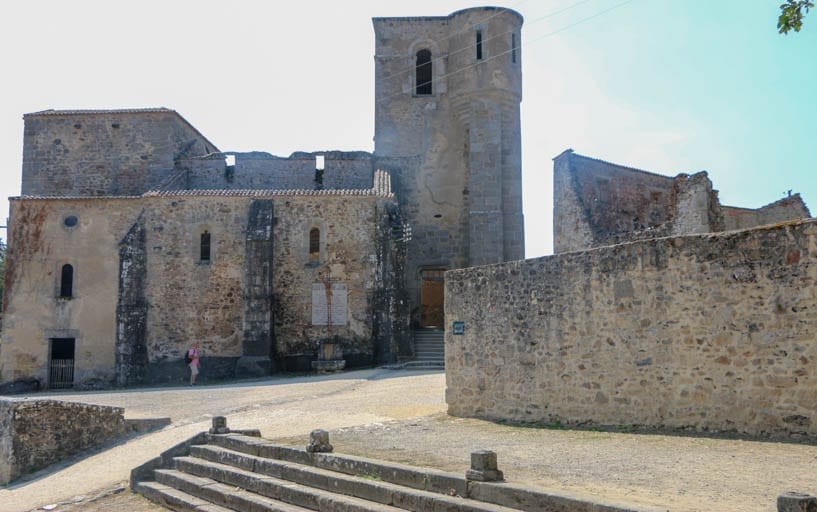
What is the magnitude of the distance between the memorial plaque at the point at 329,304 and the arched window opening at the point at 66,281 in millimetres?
8111

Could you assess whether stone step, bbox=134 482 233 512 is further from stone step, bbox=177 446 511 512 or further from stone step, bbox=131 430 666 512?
stone step, bbox=177 446 511 512

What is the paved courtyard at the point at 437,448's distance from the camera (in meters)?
6.27

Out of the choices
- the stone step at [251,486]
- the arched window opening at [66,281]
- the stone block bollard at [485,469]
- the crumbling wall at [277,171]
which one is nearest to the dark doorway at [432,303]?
the crumbling wall at [277,171]

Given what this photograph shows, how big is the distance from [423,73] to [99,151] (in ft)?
42.9

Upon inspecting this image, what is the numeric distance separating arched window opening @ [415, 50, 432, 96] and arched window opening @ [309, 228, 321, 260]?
28.7 ft

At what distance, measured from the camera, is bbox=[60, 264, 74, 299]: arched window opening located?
2531 centimetres

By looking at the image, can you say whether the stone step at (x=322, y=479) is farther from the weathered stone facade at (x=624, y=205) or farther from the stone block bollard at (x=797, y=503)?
the weathered stone facade at (x=624, y=205)

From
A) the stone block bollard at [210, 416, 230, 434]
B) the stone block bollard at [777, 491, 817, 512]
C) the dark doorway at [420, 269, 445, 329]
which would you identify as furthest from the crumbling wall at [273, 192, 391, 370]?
the stone block bollard at [777, 491, 817, 512]

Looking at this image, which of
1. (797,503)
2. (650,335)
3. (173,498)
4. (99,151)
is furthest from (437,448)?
(99,151)

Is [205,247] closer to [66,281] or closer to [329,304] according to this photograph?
[329,304]

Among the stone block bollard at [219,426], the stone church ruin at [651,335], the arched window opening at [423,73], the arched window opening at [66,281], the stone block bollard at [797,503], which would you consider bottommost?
the stone block bollard at [219,426]

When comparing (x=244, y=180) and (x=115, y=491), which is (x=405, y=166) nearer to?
(x=244, y=180)

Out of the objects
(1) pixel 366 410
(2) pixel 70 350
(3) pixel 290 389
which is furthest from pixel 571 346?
(2) pixel 70 350

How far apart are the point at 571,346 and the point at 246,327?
15.2 meters
